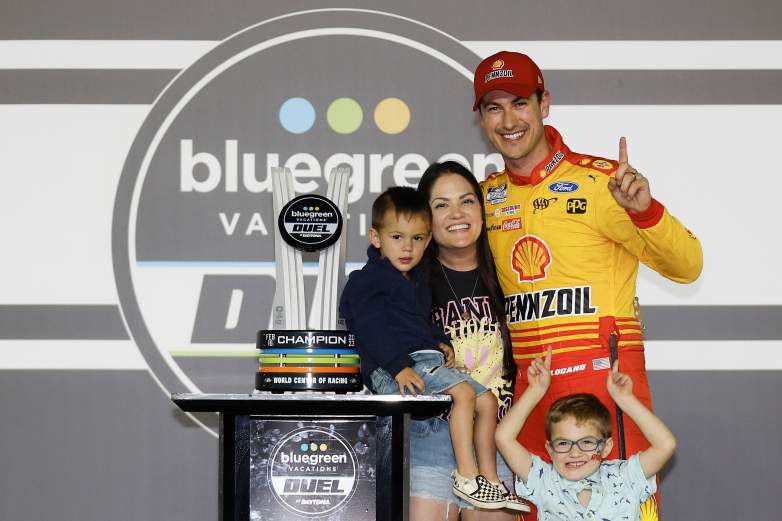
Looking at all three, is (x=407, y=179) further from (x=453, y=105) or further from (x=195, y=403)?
(x=195, y=403)

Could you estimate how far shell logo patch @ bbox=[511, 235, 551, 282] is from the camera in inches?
118

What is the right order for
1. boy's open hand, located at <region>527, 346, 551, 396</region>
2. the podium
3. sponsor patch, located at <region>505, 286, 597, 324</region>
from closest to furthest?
the podium
boy's open hand, located at <region>527, 346, 551, 396</region>
sponsor patch, located at <region>505, 286, 597, 324</region>

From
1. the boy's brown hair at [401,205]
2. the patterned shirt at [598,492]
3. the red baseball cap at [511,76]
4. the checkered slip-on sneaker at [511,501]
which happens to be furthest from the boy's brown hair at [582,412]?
the red baseball cap at [511,76]

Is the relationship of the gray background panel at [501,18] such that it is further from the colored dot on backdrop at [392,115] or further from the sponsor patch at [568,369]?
the sponsor patch at [568,369]

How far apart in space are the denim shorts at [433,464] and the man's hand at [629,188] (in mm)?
841

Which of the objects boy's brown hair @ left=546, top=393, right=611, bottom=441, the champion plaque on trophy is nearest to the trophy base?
the champion plaque on trophy

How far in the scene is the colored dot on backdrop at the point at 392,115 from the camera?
412 centimetres

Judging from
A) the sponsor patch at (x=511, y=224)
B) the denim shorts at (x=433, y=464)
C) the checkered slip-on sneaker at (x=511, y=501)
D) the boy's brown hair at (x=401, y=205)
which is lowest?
the checkered slip-on sneaker at (x=511, y=501)

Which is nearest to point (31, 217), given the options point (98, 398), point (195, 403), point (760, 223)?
point (98, 398)

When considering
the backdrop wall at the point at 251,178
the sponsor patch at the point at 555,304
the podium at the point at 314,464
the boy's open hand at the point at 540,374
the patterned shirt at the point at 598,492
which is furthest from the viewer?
the backdrop wall at the point at 251,178

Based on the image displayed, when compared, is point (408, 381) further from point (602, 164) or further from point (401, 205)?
point (602, 164)

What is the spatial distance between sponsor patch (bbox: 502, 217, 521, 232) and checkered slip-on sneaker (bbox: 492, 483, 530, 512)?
793mm

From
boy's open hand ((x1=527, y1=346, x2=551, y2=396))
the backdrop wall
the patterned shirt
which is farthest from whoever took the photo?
the backdrop wall

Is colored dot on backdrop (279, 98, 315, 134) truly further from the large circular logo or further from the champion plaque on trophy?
the large circular logo
